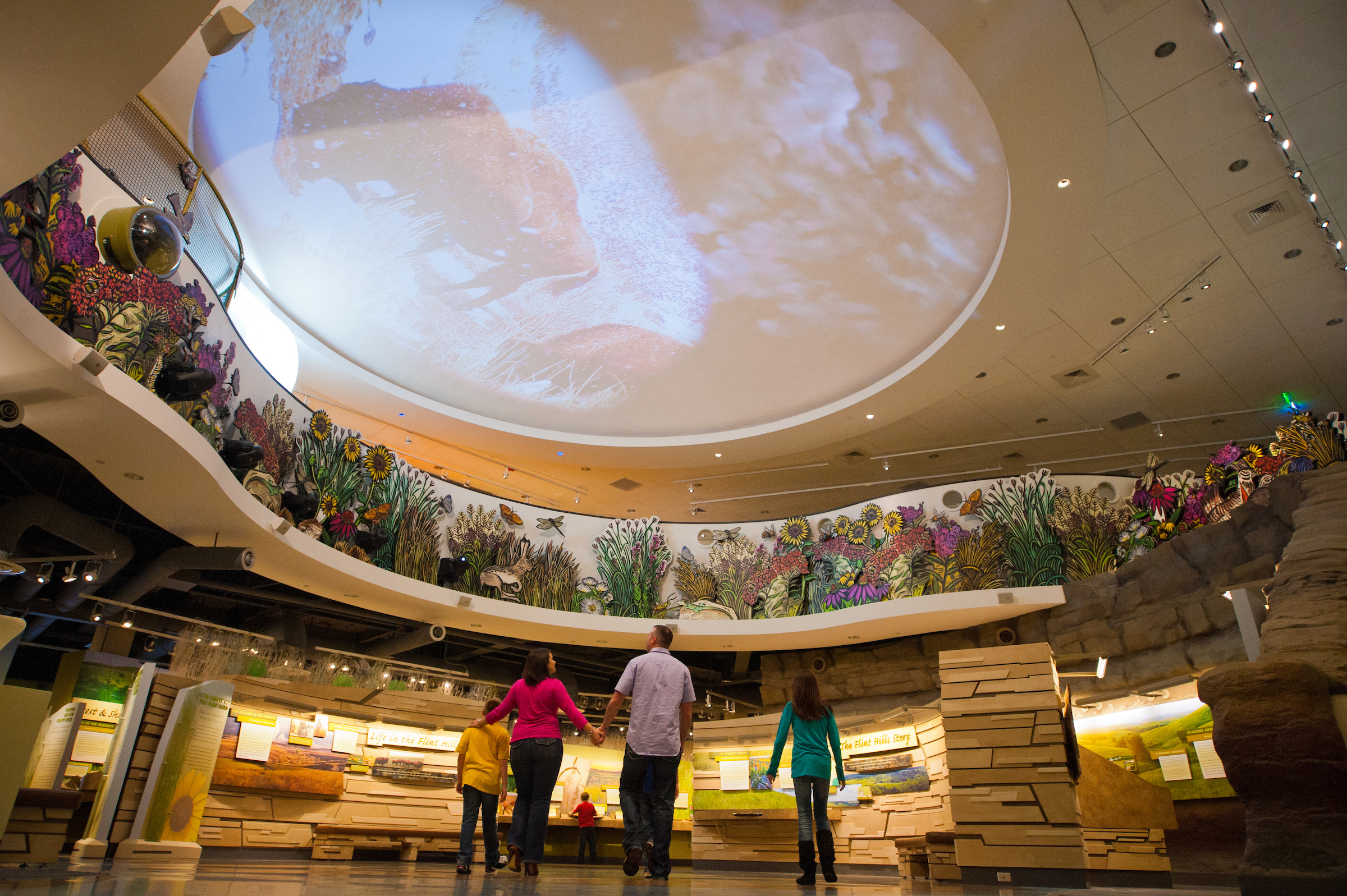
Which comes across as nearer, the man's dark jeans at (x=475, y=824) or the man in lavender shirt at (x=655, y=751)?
the man in lavender shirt at (x=655, y=751)

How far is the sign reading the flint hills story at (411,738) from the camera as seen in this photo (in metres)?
9.91

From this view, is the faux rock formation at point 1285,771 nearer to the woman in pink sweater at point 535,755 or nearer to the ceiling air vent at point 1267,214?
the woman in pink sweater at point 535,755

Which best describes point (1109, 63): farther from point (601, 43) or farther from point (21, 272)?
point (21, 272)

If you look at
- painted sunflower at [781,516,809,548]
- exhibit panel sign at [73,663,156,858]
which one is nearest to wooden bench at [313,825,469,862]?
exhibit panel sign at [73,663,156,858]

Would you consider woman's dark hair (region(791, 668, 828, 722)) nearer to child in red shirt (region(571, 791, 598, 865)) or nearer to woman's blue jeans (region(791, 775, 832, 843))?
woman's blue jeans (region(791, 775, 832, 843))

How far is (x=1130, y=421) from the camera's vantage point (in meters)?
13.4

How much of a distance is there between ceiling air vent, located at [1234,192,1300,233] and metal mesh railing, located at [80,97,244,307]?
422 inches

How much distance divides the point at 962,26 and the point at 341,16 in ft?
20.5

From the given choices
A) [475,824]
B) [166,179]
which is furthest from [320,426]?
[475,824]

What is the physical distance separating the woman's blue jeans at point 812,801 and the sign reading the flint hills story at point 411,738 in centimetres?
631

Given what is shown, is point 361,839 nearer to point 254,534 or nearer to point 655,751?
point 254,534

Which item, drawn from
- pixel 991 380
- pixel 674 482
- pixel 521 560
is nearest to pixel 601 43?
pixel 521 560

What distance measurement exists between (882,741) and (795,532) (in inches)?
135

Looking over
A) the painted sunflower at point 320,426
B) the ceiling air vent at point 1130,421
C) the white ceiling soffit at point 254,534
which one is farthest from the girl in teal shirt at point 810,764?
the ceiling air vent at point 1130,421
